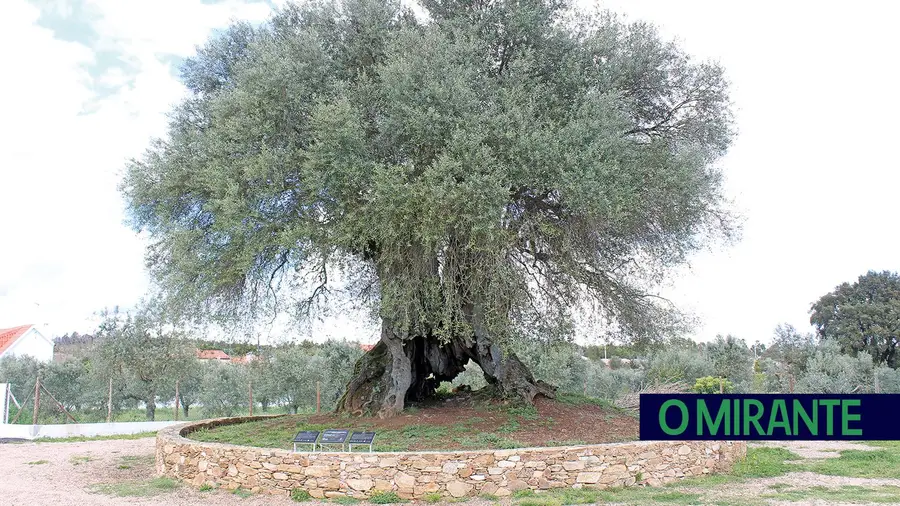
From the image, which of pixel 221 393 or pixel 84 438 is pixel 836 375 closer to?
pixel 221 393

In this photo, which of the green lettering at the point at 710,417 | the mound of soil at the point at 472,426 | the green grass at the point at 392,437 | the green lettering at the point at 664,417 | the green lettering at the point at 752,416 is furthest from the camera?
the mound of soil at the point at 472,426

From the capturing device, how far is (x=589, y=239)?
44.4 feet

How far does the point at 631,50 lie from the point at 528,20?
8.07 feet

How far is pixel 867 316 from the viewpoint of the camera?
41.6 m

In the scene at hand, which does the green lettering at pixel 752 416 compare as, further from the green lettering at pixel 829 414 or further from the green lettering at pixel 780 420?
the green lettering at pixel 829 414

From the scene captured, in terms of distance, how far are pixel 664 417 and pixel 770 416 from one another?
5.45ft

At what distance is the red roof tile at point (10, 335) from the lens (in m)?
35.6

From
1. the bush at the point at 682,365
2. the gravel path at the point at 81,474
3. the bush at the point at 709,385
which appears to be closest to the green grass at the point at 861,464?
the bush at the point at 709,385

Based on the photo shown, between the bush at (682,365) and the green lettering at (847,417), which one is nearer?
the green lettering at (847,417)

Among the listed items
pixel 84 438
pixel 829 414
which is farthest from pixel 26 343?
pixel 829 414

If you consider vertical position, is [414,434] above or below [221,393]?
above

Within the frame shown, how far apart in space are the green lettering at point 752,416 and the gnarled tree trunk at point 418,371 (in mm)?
5569

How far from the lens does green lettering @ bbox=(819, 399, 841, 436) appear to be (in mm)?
10125

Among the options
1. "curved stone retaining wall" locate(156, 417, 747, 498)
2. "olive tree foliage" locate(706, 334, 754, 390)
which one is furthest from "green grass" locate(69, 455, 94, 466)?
"olive tree foliage" locate(706, 334, 754, 390)
